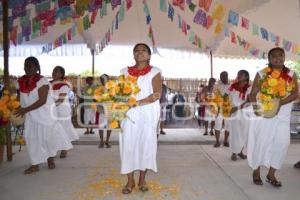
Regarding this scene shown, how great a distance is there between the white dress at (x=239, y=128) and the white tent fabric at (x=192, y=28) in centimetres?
283

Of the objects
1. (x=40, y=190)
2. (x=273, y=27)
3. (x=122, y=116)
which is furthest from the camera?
(x=273, y=27)

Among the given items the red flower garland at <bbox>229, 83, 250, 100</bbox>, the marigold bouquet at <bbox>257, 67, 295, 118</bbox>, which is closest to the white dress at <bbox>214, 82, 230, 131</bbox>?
the red flower garland at <bbox>229, 83, 250, 100</bbox>

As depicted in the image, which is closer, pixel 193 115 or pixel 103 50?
pixel 103 50

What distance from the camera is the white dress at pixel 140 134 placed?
4.82 metres

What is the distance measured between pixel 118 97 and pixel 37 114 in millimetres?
1974

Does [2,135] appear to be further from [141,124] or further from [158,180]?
[141,124]

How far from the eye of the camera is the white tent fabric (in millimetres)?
9406

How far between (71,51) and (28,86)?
721 cm

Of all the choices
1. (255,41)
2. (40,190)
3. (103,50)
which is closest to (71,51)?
(103,50)

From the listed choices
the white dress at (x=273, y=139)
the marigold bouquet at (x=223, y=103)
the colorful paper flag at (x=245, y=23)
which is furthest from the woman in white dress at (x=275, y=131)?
the colorful paper flag at (x=245, y=23)

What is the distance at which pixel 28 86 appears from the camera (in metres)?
5.92

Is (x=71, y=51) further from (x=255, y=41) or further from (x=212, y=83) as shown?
(x=255, y=41)

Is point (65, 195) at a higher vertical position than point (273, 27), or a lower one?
lower

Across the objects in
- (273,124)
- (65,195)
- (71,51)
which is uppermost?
(71,51)
